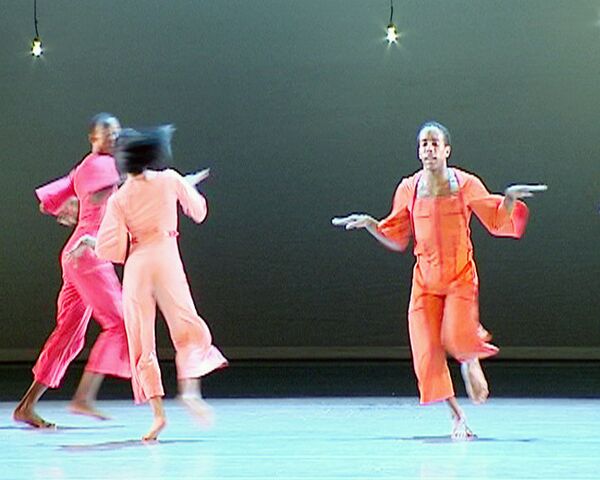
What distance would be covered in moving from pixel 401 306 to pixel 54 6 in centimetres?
283

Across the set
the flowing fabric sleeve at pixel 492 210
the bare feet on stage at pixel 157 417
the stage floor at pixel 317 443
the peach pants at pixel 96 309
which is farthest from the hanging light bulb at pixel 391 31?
the bare feet on stage at pixel 157 417

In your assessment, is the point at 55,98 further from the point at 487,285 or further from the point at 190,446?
the point at 190,446

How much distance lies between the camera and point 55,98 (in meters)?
8.49

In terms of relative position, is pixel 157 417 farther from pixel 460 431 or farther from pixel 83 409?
pixel 460 431

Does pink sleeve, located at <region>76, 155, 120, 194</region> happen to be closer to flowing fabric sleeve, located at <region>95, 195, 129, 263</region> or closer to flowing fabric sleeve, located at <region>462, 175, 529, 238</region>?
flowing fabric sleeve, located at <region>95, 195, 129, 263</region>

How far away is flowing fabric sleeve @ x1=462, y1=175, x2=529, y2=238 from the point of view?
17.1 feet

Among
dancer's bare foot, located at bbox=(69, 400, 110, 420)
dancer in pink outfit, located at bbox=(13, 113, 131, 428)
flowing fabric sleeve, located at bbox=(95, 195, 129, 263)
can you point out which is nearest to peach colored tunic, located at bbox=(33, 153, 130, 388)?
dancer in pink outfit, located at bbox=(13, 113, 131, 428)

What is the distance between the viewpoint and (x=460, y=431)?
5.12m

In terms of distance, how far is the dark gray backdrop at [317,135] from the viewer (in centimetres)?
836

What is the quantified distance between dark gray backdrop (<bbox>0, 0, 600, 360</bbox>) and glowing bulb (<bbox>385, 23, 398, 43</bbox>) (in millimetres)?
53

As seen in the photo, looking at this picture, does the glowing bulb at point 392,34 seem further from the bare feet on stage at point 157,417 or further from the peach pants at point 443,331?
the bare feet on stage at point 157,417

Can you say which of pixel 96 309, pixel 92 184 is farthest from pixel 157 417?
pixel 92 184

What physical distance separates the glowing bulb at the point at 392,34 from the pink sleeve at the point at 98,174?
318 centimetres

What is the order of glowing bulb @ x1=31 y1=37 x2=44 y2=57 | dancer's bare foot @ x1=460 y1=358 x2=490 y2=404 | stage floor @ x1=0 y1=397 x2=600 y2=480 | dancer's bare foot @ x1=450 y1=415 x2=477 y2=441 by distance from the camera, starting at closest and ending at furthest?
stage floor @ x1=0 y1=397 x2=600 y2=480
dancer's bare foot @ x1=450 y1=415 x2=477 y2=441
dancer's bare foot @ x1=460 y1=358 x2=490 y2=404
glowing bulb @ x1=31 y1=37 x2=44 y2=57
